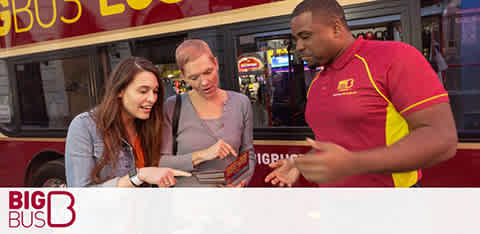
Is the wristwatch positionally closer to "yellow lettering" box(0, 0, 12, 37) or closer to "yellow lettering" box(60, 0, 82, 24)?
"yellow lettering" box(60, 0, 82, 24)

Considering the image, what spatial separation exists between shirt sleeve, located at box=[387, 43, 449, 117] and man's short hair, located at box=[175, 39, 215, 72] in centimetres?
100

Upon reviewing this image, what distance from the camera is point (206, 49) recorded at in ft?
6.55

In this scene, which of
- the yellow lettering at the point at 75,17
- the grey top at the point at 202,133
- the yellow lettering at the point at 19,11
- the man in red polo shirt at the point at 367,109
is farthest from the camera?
the yellow lettering at the point at 19,11

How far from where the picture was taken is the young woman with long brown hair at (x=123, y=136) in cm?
178

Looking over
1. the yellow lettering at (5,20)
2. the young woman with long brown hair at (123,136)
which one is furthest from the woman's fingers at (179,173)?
the yellow lettering at (5,20)

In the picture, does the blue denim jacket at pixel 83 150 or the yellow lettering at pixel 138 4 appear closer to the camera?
the blue denim jacket at pixel 83 150

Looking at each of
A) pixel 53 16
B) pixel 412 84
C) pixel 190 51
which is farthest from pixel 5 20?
pixel 412 84

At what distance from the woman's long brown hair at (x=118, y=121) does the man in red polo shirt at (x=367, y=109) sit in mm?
759

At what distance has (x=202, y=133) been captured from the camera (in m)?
1.88

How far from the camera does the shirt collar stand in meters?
1.41

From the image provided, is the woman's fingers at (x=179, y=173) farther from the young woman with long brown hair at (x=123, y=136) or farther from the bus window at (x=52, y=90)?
the bus window at (x=52, y=90)

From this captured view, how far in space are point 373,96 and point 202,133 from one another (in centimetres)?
93
